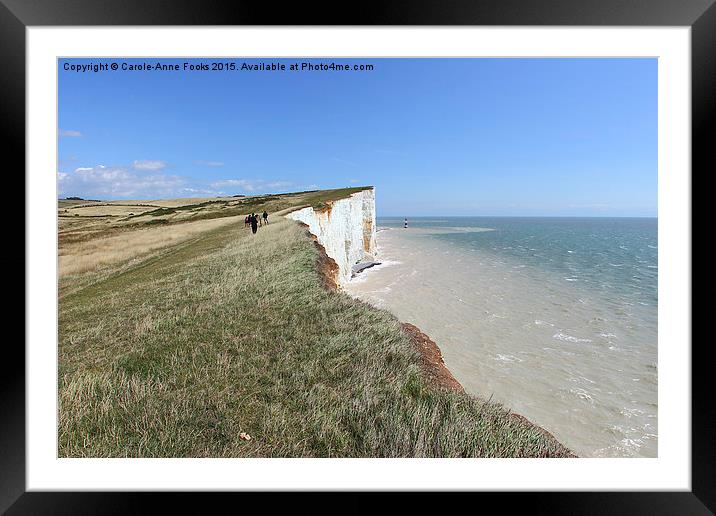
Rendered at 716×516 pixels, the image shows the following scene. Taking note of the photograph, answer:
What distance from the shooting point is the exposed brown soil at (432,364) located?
3619 mm

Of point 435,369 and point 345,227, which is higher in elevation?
point 345,227

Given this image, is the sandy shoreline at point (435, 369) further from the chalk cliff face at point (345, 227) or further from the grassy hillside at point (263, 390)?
the chalk cliff face at point (345, 227)

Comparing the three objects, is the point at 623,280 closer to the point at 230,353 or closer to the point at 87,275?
the point at 230,353

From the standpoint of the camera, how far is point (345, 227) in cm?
2359

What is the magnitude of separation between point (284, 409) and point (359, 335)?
1.76m

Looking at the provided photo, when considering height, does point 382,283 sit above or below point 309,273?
below
